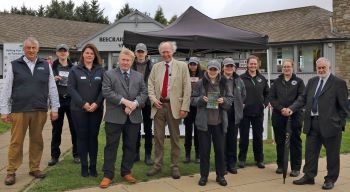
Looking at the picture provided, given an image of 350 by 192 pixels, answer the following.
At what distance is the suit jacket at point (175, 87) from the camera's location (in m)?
6.22

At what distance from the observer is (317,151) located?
6.12m

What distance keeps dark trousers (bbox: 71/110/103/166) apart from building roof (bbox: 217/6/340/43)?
17.2 meters

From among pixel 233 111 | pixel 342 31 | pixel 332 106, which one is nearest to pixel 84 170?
pixel 233 111

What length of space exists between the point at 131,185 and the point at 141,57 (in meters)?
2.03

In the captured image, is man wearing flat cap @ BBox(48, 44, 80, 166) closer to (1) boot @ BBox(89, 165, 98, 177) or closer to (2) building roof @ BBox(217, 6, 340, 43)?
(1) boot @ BBox(89, 165, 98, 177)

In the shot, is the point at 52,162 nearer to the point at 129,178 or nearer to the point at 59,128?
the point at 59,128

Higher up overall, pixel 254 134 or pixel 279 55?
pixel 279 55

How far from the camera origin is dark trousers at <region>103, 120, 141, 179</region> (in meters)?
5.84

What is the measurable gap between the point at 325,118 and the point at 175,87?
2.09m

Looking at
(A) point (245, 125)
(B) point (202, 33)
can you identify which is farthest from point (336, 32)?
(A) point (245, 125)

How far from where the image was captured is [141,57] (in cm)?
680

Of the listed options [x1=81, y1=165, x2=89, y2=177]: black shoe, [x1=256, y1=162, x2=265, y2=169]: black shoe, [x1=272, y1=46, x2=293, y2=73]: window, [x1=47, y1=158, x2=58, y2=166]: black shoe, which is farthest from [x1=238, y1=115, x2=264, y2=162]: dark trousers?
[x1=272, y1=46, x2=293, y2=73]: window

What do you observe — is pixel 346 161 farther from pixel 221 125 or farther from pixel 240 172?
pixel 221 125

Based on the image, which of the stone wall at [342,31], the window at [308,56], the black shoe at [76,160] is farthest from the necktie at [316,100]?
the window at [308,56]
